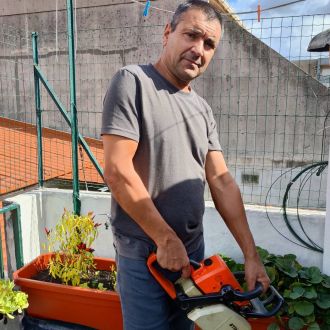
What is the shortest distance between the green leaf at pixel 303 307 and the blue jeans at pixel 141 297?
1137 millimetres

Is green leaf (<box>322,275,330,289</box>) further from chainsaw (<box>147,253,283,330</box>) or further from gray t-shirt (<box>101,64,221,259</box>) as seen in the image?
gray t-shirt (<box>101,64,221,259</box>)

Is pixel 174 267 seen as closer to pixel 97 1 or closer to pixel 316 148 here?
pixel 316 148

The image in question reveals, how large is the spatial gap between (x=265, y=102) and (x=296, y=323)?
A: 297 cm

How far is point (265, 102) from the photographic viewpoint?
4562 millimetres

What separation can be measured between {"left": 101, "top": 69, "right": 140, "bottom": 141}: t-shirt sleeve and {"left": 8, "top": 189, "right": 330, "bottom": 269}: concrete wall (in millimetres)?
1900

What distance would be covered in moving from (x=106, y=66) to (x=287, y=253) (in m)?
4.81

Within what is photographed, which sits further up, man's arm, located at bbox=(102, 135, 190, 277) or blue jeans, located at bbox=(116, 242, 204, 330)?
man's arm, located at bbox=(102, 135, 190, 277)

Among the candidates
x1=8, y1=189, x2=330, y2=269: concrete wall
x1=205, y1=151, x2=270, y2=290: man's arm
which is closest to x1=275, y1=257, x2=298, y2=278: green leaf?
x1=8, y1=189, x2=330, y2=269: concrete wall

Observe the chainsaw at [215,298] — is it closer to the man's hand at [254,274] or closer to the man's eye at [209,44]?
the man's hand at [254,274]

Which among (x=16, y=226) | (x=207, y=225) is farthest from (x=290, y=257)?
(x=16, y=226)

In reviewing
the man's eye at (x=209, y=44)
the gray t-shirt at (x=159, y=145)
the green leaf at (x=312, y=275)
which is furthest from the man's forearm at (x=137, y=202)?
the green leaf at (x=312, y=275)

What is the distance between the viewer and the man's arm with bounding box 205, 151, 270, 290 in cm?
177

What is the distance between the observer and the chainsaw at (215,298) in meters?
1.42

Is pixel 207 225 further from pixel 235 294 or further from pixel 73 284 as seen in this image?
pixel 235 294
